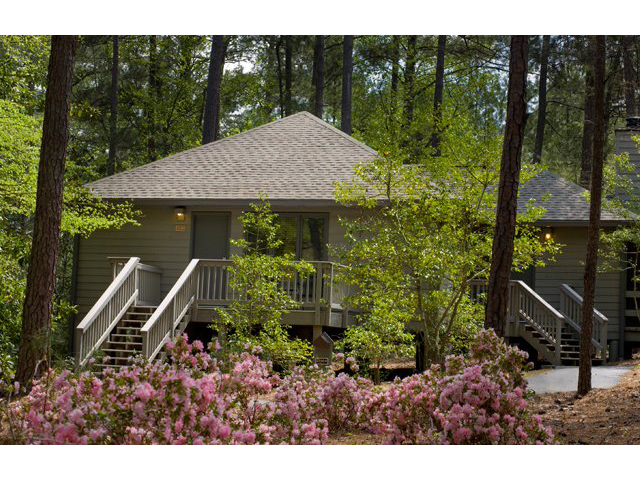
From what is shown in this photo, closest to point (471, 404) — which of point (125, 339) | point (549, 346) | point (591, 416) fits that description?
point (591, 416)

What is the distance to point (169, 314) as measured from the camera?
1427 cm

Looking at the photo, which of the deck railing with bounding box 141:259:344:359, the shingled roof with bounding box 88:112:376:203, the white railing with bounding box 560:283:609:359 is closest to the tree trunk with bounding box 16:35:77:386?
the deck railing with bounding box 141:259:344:359

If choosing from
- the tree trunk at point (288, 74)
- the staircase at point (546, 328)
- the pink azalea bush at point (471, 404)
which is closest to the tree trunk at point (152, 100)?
the tree trunk at point (288, 74)

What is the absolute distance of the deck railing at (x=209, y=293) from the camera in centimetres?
1400

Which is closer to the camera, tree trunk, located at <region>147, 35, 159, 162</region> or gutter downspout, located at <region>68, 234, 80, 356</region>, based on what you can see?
gutter downspout, located at <region>68, 234, 80, 356</region>

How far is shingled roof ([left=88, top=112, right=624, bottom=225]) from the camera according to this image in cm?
1644

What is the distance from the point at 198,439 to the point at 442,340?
270 inches

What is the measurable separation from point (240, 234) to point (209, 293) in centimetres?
156

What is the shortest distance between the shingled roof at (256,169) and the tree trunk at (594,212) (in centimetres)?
562

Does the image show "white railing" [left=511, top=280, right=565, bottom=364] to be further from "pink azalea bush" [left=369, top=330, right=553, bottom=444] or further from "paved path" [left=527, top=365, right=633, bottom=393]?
"pink azalea bush" [left=369, top=330, right=553, bottom=444]

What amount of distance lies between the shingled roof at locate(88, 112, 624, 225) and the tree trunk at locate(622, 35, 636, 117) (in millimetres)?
4874

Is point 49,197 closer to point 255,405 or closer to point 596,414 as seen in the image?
point 255,405
